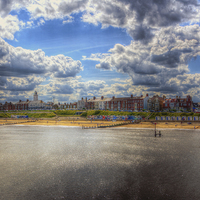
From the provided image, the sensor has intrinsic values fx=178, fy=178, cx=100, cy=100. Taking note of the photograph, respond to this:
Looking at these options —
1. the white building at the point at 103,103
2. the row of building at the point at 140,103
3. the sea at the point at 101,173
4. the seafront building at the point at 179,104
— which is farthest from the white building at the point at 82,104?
the sea at the point at 101,173

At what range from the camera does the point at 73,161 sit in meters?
30.0

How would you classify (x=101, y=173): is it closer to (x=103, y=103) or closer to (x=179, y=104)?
(x=179, y=104)

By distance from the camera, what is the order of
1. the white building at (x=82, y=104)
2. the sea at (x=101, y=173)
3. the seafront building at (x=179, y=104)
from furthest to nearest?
the white building at (x=82, y=104) → the seafront building at (x=179, y=104) → the sea at (x=101, y=173)

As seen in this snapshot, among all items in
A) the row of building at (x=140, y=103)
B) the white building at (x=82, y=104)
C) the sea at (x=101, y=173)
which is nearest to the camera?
the sea at (x=101, y=173)

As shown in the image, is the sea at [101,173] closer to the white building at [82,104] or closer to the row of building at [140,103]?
the row of building at [140,103]

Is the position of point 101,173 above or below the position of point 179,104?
below

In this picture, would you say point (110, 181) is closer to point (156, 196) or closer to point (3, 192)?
point (156, 196)

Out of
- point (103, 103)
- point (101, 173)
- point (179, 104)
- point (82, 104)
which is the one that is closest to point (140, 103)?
point (179, 104)

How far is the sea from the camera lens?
1939 cm

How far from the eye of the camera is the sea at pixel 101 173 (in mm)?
19391

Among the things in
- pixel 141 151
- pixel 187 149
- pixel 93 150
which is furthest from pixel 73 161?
pixel 187 149

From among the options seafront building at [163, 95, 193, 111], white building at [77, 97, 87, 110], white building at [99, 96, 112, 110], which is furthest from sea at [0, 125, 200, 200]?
white building at [77, 97, 87, 110]

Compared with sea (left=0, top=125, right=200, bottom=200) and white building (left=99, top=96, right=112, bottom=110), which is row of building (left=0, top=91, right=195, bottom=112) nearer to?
white building (left=99, top=96, right=112, bottom=110)

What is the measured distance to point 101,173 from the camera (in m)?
24.8
